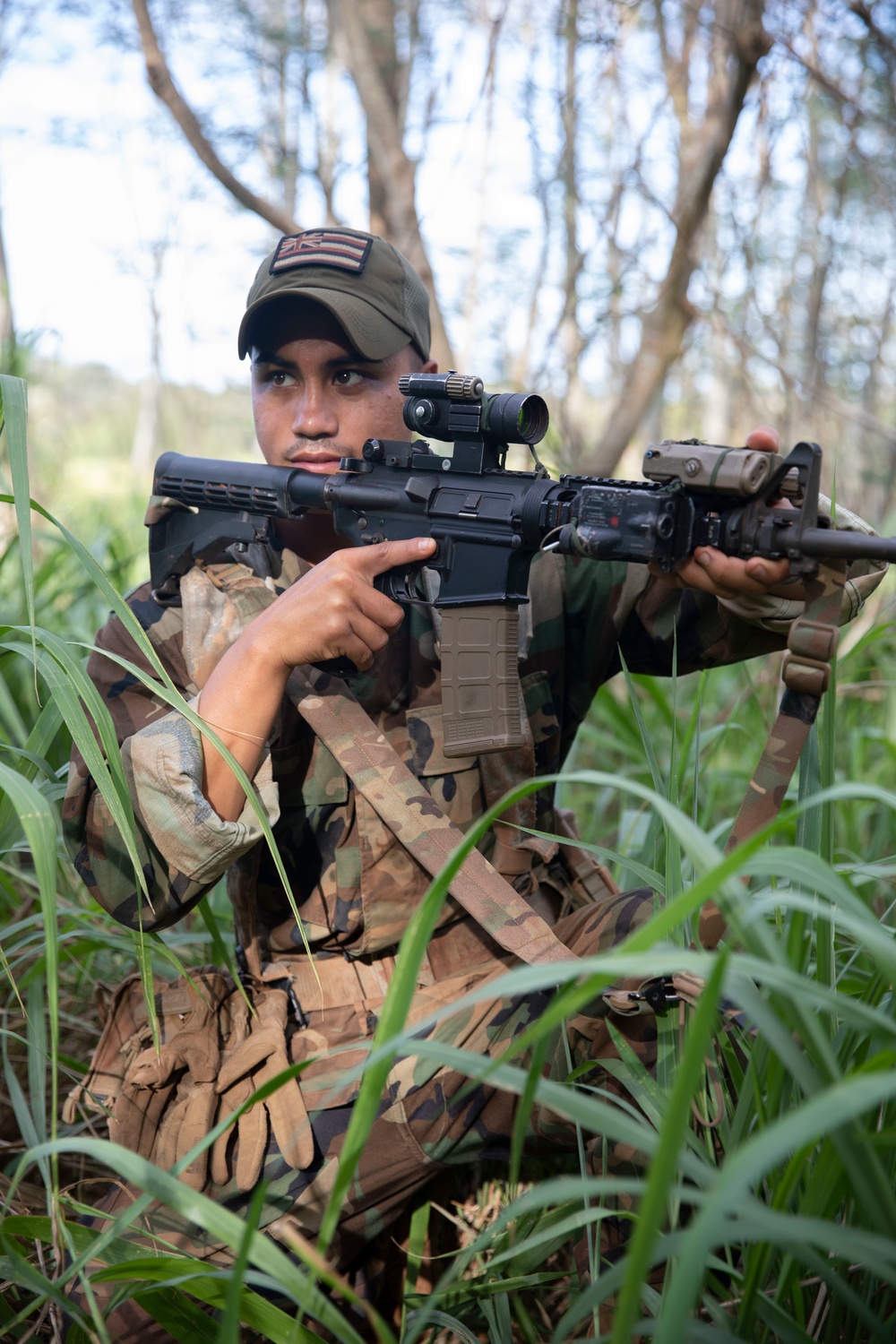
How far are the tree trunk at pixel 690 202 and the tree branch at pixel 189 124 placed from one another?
3.90ft

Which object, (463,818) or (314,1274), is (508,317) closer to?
(463,818)

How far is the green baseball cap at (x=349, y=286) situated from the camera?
78.5 inches

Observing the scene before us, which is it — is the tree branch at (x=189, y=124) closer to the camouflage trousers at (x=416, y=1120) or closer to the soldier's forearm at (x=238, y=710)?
the soldier's forearm at (x=238, y=710)

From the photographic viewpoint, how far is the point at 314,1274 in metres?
0.96

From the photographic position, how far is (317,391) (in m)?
2.05

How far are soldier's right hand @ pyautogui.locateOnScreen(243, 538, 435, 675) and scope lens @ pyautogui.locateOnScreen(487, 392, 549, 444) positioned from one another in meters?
0.25

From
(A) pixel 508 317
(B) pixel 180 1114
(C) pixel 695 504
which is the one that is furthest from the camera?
(A) pixel 508 317

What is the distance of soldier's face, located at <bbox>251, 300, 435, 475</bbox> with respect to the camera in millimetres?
2037

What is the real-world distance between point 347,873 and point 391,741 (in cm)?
27

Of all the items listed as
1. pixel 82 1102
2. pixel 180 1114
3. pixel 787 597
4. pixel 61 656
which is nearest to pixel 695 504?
pixel 787 597

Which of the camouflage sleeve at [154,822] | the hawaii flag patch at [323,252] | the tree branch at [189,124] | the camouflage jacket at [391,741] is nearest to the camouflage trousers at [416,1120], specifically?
the camouflage jacket at [391,741]

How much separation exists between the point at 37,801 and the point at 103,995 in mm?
1228

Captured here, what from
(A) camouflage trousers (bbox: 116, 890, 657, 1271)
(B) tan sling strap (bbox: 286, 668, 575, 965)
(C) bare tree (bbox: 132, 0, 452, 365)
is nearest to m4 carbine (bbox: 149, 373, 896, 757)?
(B) tan sling strap (bbox: 286, 668, 575, 965)

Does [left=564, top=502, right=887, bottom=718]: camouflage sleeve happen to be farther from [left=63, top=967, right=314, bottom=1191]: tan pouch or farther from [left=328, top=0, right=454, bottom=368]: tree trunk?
[left=328, top=0, right=454, bottom=368]: tree trunk
